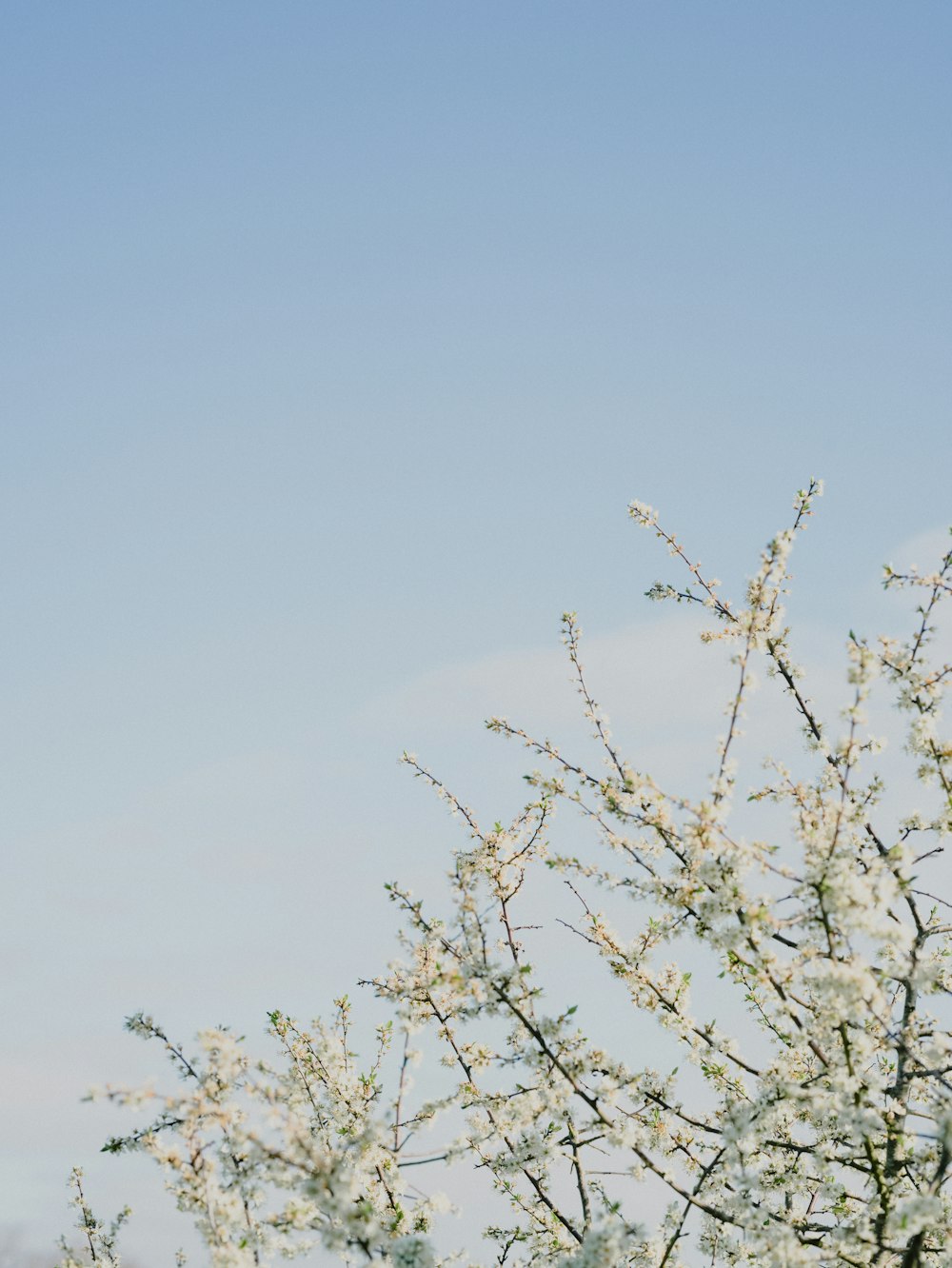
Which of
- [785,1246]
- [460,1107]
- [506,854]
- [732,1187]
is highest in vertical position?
[506,854]

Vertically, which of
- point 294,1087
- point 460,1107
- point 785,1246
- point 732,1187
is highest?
point 294,1087

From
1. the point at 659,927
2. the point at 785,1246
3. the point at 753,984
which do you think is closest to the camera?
the point at 785,1246

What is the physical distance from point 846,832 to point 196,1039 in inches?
206

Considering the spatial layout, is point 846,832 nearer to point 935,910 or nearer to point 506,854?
point 935,910

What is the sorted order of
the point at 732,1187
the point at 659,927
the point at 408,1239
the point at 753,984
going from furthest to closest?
the point at 753,984 → the point at 659,927 → the point at 732,1187 → the point at 408,1239

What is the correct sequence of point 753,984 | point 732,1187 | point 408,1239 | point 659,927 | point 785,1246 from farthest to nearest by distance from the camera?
point 753,984 → point 659,927 → point 732,1187 → point 785,1246 → point 408,1239

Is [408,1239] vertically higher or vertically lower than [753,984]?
lower

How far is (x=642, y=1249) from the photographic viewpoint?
378 inches

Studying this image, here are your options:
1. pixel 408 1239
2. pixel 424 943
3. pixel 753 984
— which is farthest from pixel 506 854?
pixel 408 1239

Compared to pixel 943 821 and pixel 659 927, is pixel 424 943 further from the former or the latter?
pixel 943 821

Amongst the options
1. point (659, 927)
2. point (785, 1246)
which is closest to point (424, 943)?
point (659, 927)

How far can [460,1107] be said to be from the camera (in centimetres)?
862

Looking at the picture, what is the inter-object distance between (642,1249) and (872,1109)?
3.84m

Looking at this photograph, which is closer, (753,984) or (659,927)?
(659,927)
